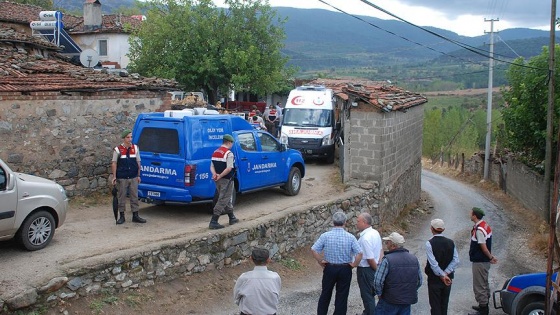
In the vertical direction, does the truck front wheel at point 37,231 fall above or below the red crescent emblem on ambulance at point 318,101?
below

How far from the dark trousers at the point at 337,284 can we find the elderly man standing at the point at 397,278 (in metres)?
0.71

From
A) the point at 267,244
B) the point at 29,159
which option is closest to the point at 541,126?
the point at 267,244

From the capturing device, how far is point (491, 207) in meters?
23.6

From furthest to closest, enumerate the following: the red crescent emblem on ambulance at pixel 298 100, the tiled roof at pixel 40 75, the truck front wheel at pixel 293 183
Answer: the red crescent emblem on ambulance at pixel 298 100 < the truck front wheel at pixel 293 183 < the tiled roof at pixel 40 75

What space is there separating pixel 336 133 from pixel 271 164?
23.7 feet

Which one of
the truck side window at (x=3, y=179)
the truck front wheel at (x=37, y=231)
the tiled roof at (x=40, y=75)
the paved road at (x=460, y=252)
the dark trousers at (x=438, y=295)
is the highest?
the tiled roof at (x=40, y=75)

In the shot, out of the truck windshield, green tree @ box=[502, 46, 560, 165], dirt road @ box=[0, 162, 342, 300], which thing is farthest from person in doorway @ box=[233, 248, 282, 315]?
green tree @ box=[502, 46, 560, 165]

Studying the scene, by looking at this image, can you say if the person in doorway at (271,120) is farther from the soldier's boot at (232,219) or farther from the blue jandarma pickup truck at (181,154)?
the soldier's boot at (232,219)

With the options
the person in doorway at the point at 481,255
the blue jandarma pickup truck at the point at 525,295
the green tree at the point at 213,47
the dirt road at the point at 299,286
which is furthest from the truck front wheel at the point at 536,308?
the green tree at the point at 213,47

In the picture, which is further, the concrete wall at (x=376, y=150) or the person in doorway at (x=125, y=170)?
the concrete wall at (x=376, y=150)

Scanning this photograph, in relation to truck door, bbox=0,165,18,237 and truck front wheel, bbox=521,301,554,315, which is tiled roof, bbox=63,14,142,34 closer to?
truck door, bbox=0,165,18,237

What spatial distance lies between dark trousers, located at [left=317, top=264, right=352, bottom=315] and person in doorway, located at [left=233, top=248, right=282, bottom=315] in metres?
1.55

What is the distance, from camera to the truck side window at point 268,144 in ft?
40.1

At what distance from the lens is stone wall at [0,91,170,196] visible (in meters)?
10.5
